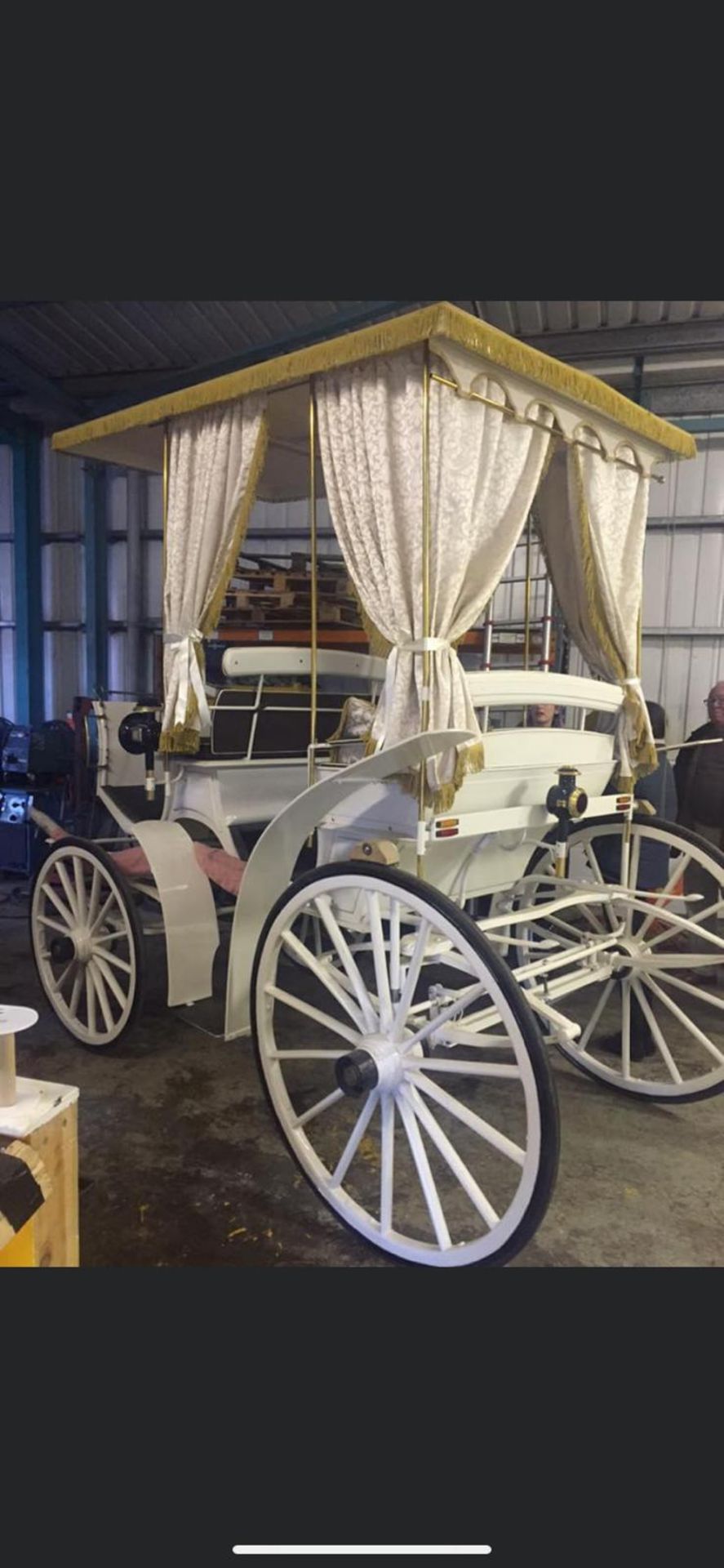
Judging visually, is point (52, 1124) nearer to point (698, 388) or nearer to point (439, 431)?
point (439, 431)

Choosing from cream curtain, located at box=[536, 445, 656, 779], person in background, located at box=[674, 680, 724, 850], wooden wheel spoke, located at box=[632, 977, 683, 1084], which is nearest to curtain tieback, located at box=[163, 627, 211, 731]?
cream curtain, located at box=[536, 445, 656, 779]

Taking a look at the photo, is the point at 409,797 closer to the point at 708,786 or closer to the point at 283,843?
the point at 283,843

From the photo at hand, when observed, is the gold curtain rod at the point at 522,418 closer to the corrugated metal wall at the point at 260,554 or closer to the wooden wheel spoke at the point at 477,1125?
the wooden wheel spoke at the point at 477,1125

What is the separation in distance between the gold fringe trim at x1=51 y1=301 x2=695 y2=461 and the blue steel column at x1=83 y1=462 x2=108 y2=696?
513 cm

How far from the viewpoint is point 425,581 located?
2520 mm

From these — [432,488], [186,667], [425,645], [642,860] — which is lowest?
[642,860]

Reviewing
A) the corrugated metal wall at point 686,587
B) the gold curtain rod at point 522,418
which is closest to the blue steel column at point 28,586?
the corrugated metal wall at point 686,587

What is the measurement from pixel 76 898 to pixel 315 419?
2196mm

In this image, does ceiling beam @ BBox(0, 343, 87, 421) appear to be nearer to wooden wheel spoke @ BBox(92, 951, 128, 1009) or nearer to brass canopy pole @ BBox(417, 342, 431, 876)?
wooden wheel spoke @ BBox(92, 951, 128, 1009)

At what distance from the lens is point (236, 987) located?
10.3 feet

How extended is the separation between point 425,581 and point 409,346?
63 centimetres

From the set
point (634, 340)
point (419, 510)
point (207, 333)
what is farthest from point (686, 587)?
point (419, 510)

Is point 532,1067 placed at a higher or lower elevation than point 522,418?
lower

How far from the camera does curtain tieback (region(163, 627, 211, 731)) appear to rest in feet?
11.9
